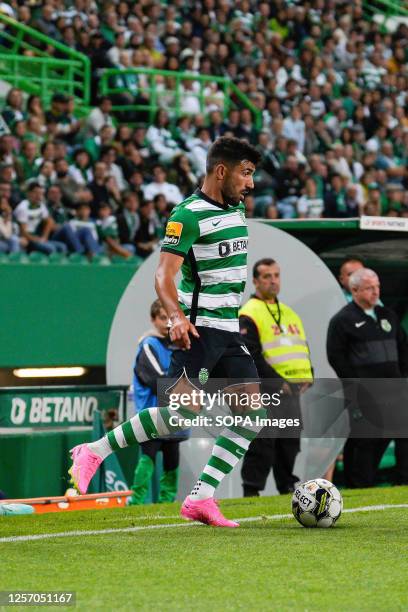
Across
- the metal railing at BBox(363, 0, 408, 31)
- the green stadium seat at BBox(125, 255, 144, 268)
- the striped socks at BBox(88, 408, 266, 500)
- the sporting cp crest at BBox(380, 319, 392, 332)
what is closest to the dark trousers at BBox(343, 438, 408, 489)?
the sporting cp crest at BBox(380, 319, 392, 332)

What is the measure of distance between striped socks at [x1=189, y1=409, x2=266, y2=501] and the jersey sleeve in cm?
95

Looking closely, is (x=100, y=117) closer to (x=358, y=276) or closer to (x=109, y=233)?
(x=109, y=233)

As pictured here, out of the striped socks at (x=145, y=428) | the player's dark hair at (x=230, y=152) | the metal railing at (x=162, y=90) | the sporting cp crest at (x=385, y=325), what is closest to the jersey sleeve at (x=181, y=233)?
the player's dark hair at (x=230, y=152)

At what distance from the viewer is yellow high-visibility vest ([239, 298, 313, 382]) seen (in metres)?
9.65

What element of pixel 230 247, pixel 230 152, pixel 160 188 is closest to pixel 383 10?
pixel 160 188

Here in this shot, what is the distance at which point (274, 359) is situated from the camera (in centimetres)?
966

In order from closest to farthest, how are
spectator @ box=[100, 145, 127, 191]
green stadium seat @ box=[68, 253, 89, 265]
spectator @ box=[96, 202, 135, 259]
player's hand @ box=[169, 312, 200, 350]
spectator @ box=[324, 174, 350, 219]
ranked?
1. player's hand @ box=[169, 312, 200, 350]
2. green stadium seat @ box=[68, 253, 89, 265]
3. spectator @ box=[96, 202, 135, 259]
4. spectator @ box=[100, 145, 127, 191]
5. spectator @ box=[324, 174, 350, 219]

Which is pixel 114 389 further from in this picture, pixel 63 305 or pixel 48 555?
pixel 48 555

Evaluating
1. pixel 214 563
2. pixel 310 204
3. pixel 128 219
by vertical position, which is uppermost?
pixel 310 204

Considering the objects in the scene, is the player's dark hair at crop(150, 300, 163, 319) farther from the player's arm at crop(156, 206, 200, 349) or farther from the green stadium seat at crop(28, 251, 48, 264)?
the player's arm at crop(156, 206, 200, 349)

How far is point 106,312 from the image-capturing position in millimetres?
11797

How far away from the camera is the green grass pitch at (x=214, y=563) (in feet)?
13.9

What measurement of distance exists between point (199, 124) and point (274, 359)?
7.83 m

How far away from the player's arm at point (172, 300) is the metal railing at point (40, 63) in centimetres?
1047
